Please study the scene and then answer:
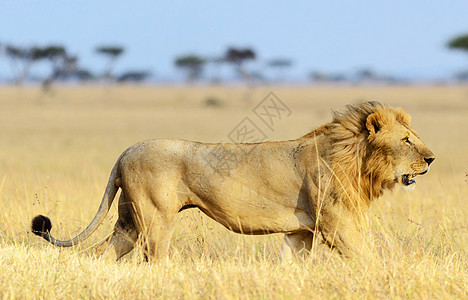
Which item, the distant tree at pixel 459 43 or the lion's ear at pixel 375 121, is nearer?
the lion's ear at pixel 375 121

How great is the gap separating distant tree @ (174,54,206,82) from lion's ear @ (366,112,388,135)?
83.2 meters

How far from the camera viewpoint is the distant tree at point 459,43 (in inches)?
1933

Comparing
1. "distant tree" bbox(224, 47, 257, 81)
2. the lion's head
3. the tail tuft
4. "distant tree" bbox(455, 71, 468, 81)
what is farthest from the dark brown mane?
"distant tree" bbox(455, 71, 468, 81)

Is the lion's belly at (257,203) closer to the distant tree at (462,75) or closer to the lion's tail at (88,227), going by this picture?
the lion's tail at (88,227)

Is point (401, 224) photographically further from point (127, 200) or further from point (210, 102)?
point (210, 102)

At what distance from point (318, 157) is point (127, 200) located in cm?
138

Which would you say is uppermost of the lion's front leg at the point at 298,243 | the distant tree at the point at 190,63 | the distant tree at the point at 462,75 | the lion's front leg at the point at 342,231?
the distant tree at the point at 462,75

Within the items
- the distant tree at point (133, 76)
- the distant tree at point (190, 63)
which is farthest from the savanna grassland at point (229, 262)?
the distant tree at point (133, 76)

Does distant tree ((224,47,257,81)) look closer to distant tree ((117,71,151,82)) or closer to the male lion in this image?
distant tree ((117,71,151,82))

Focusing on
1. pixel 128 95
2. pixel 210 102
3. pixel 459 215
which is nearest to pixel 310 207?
pixel 459 215

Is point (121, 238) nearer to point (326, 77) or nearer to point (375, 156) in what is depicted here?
point (375, 156)

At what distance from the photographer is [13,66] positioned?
66000mm

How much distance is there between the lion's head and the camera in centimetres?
Result: 464

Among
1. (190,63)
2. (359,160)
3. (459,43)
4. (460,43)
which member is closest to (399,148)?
(359,160)
